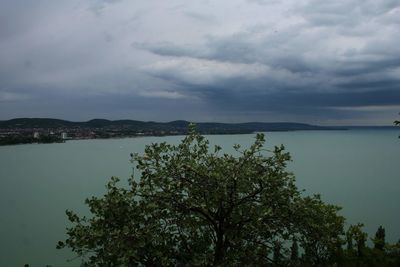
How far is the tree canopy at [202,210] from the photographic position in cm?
1111

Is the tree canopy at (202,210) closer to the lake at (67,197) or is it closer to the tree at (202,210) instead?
the tree at (202,210)

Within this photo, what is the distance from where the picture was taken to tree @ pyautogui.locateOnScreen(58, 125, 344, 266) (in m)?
11.1

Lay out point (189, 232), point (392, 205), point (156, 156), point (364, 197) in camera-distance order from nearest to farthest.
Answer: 1. point (156, 156)
2. point (189, 232)
3. point (392, 205)
4. point (364, 197)

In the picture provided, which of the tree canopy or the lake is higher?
the tree canopy

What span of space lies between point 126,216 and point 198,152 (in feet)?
9.84

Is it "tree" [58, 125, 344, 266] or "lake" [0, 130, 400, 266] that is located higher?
"tree" [58, 125, 344, 266]

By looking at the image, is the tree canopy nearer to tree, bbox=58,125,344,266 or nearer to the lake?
tree, bbox=58,125,344,266

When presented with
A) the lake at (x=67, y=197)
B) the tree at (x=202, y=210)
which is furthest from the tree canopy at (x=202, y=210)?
the lake at (x=67, y=197)

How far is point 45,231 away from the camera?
47.2 m

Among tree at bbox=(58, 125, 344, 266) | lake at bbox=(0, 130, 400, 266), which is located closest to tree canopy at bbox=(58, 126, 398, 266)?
tree at bbox=(58, 125, 344, 266)

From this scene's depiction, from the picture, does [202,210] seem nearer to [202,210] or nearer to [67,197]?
[202,210]

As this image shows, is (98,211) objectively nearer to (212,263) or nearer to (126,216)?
(126,216)

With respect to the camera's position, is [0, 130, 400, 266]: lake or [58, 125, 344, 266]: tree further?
[0, 130, 400, 266]: lake

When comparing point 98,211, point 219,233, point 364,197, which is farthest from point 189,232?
point 364,197
